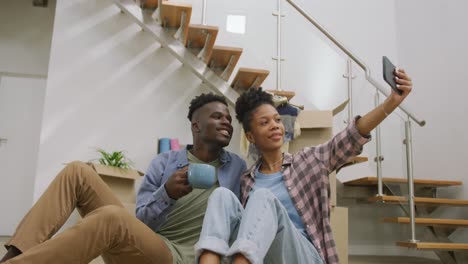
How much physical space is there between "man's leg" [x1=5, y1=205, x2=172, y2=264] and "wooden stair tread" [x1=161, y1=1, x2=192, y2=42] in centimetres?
214

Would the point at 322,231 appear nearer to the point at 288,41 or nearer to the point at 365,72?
the point at 365,72

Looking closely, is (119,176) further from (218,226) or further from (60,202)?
(218,226)

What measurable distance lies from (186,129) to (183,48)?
2.35 feet

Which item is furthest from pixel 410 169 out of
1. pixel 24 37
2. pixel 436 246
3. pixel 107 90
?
pixel 24 37

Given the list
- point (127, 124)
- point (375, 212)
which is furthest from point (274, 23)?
point (375, 212)

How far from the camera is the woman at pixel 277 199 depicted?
1.15 meters

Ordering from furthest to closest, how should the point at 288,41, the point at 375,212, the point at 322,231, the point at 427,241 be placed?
the point at 375,212 → the point at 288,41 → the point at 427,241 → the point at 322,231

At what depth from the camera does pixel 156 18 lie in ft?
11.4

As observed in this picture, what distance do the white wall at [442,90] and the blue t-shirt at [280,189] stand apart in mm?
1838

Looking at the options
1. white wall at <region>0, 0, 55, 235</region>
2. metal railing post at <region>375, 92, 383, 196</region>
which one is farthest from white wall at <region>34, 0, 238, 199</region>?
metal railing post at <region>375, 92, 383, 196</region>

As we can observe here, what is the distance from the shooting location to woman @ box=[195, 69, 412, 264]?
115 centimetres

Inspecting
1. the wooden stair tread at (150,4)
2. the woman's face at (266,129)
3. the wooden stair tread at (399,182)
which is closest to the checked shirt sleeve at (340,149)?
the woman's face at (266,129)

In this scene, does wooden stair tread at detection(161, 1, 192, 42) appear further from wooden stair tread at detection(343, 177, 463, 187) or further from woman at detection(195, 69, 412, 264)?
wooden stair tread at detection(343, 177, 463, 187)

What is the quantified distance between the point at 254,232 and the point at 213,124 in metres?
0.79
